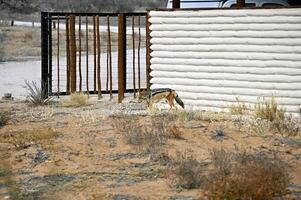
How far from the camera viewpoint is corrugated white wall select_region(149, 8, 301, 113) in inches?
500

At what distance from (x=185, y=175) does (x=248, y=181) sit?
43.3 inches

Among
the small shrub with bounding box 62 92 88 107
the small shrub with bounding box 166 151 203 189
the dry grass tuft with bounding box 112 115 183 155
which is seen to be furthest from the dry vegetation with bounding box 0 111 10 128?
the small shrub with bounding box 166 151 203 189

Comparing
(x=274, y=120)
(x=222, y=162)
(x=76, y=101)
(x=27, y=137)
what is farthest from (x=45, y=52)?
(x=222, y=162)

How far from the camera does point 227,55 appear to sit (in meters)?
13.4

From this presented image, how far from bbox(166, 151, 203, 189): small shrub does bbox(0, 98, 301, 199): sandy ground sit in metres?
0.09

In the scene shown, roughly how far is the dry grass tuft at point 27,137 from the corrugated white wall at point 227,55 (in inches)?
138

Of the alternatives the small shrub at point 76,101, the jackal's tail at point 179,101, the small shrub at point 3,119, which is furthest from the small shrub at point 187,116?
the small shrub at point 76,101

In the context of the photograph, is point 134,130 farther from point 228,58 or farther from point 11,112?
point 11,112

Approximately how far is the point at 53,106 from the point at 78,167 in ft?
21.9

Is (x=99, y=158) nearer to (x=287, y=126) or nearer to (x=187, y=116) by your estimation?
(x=187, y=116)

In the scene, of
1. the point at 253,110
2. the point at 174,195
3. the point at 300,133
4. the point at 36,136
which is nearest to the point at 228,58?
the point at 253,110

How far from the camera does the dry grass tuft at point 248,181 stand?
6945mm

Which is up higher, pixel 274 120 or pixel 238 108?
pixel 238 108

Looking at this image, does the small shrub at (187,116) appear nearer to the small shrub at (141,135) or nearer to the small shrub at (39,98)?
the small shrub at (141,135)
